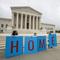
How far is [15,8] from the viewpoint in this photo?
75.6 meters

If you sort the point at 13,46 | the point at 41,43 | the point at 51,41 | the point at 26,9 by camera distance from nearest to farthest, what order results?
the point at 13,46
the point at 41,43
the point at 51,41
the point at 26,9

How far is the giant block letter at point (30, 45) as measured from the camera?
10820mm

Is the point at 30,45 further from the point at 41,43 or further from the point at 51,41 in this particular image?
the point at 51,41

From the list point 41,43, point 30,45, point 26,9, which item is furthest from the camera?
point 26,9

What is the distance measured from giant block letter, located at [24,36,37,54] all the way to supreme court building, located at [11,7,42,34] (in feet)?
209

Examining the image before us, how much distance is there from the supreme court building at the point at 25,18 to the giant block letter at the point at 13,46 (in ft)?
212

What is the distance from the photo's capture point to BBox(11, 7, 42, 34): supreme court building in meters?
77.1

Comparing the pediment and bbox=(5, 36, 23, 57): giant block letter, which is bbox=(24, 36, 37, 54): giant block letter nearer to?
bbox=(5, 36, 23, 57): giant block letter

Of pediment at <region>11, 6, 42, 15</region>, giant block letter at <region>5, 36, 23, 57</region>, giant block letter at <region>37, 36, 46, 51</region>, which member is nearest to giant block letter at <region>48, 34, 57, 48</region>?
giant block letter at <region>37, 36, 46, 51</region>

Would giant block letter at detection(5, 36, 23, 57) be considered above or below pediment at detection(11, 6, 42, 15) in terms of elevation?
below

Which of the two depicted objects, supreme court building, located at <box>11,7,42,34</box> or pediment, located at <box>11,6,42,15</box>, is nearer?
pediment, located at <box>11,6,42,15</box>

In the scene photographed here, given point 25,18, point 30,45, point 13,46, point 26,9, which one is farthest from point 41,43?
point 25,18

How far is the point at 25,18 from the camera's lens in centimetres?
8094

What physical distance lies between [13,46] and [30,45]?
5.15 feet
